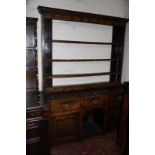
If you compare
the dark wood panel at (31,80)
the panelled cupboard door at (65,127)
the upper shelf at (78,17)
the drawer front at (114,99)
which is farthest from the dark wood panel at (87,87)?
the upper shelf at (78,17)

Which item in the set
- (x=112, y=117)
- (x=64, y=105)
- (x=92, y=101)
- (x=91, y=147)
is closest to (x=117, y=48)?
(x=92, y=101)

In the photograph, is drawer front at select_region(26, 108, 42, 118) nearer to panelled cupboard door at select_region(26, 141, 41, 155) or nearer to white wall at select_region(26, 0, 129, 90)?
panelled cupboard door at select_region(26, 141, 41, 155)


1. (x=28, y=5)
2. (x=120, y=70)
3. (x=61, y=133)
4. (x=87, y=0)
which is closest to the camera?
(x=28, y=5)

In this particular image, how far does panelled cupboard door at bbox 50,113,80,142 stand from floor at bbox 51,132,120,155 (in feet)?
0.45

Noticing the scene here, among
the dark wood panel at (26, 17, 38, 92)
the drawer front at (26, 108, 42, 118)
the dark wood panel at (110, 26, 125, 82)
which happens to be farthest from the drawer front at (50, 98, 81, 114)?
the dark wood panel at (110, 26, 125, 82)

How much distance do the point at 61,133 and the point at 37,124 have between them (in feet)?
1.66

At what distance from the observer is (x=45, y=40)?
2.11 m

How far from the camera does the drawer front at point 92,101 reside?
2.21 meters

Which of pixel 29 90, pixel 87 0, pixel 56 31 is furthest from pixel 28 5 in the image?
pixel 29 90

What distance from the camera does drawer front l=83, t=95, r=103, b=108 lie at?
7.23ft

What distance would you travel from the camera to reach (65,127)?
2162 mm
